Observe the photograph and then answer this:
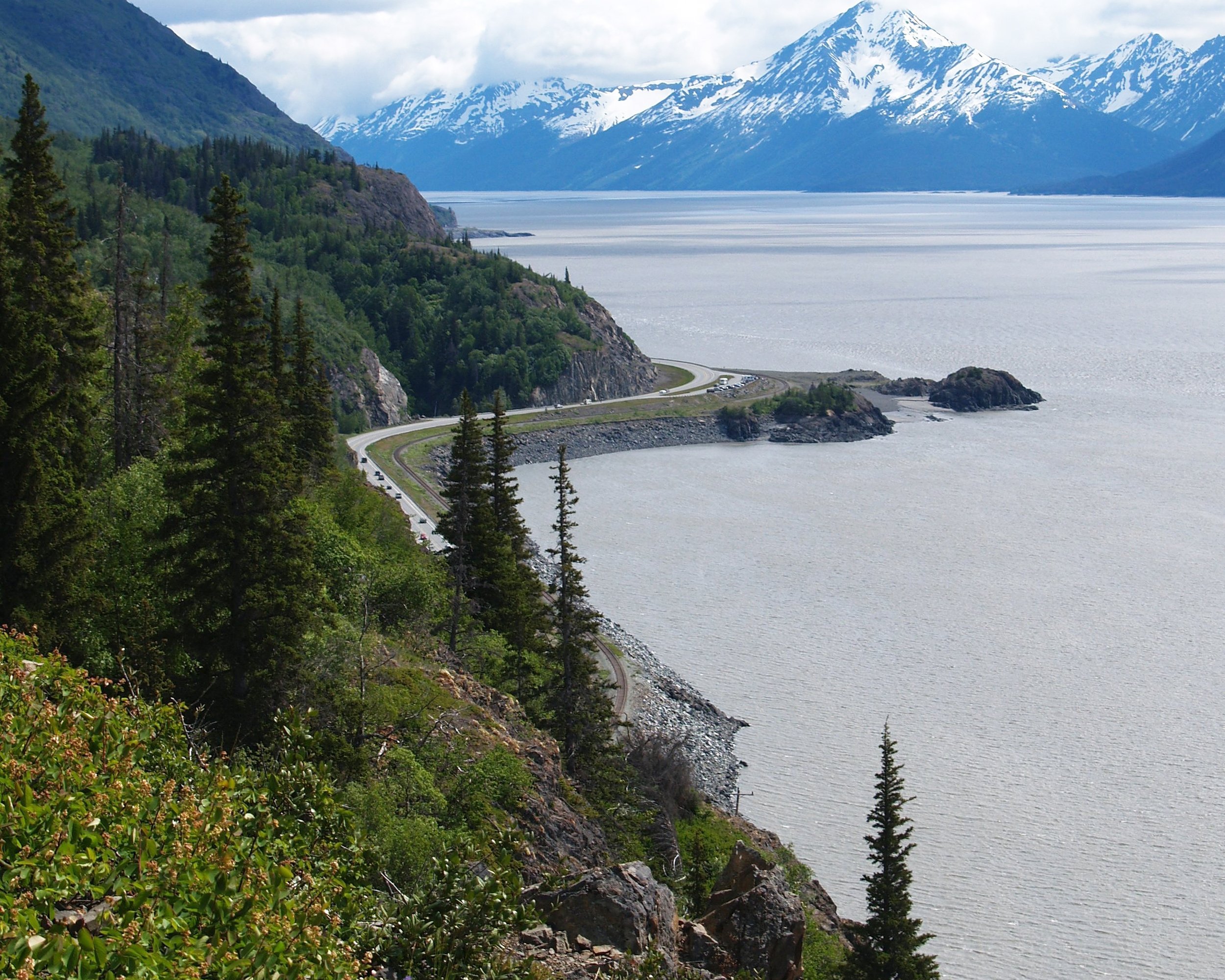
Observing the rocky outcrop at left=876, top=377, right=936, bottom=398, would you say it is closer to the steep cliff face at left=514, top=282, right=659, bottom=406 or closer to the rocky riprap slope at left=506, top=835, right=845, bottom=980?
the steep cliff face at left=514, top=282, right=659, bottom=406

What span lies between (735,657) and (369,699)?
35893 millimetres

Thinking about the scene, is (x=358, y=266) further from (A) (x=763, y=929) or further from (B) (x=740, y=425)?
(A) (x=763, y=929)

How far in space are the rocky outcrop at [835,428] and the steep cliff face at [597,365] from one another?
2171 centimetres

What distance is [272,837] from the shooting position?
13977 mm

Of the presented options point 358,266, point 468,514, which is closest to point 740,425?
point 358,266

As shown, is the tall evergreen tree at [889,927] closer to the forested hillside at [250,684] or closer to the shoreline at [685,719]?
the forested hillside at [250,684]

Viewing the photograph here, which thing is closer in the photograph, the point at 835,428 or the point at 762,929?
the point at 762,929

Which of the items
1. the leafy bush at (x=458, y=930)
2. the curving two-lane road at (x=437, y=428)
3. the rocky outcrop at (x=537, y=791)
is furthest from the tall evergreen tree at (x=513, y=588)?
the leafy bush at (x=458, y=930)

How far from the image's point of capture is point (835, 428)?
406 feet

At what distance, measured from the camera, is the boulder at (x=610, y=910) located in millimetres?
17625

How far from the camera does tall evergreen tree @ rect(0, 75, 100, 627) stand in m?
26.3

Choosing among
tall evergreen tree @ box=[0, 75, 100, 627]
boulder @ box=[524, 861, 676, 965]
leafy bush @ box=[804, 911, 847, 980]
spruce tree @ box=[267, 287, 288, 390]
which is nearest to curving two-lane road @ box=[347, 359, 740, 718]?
spruce tree @ box=[267, 287, 288, 390]

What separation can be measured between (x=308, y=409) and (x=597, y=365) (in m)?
88.5

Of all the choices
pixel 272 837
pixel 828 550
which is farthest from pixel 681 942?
pixel 828 550
